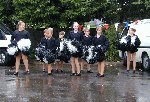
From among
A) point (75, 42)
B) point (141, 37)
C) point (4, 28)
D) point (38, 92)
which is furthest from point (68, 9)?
point (38, 92)

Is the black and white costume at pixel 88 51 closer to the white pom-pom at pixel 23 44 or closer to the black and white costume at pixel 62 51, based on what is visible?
the black and white costume at pixel 62 51

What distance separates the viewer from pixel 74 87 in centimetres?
1265

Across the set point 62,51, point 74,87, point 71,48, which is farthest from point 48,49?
point 74,87

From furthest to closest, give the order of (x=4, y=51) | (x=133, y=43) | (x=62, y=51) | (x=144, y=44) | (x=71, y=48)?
(x=4, y=51) → (x=144, y=44) → (x=133, y=43) → (x=62, y=51) → (x=71, y=48)

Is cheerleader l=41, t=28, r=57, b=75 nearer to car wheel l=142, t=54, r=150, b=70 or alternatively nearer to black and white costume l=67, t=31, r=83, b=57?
black and white costume l=67, t=31, r=83, b=57

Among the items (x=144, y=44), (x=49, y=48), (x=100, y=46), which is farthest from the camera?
(x=144, y=44)

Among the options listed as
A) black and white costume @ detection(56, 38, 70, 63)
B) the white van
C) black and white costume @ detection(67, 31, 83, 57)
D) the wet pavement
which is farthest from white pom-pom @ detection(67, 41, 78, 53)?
the white van

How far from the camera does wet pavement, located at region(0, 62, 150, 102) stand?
35.6ft

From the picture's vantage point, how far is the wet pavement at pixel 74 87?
427 inches

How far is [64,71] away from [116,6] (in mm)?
8201

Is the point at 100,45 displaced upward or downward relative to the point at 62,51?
upward

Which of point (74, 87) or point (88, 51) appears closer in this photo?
point (74, 87)

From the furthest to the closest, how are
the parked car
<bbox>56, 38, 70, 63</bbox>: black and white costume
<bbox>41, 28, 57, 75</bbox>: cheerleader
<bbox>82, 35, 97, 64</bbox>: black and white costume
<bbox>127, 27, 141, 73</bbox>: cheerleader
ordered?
the parked car < <bbox>127, 27, 141, 73</bbox>: cheerleader < <bbox>56, 38, 70, 63</bbox>: black and white costume < <bbox>41, 28, 57, 75</bbox>: cheerleader < <bbox>82, 35, 97, 64</bbox>: black and white costume

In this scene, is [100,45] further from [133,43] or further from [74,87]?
[74,87]
